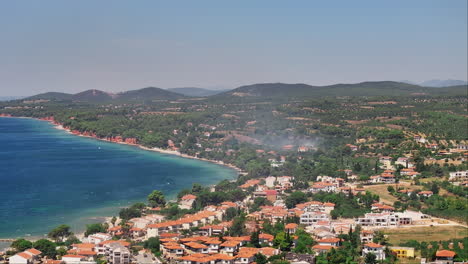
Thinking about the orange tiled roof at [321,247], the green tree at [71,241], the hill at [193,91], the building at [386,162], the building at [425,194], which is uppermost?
the hill at [193,91]

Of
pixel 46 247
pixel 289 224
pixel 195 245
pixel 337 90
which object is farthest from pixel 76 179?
pixel 337 90

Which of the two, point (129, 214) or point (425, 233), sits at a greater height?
point (129, 214)

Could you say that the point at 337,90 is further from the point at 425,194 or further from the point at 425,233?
the point at 425,233

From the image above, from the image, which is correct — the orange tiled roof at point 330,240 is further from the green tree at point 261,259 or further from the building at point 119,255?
the building at point 119,255

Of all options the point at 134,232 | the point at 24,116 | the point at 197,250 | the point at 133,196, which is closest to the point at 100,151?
the point at 133,196

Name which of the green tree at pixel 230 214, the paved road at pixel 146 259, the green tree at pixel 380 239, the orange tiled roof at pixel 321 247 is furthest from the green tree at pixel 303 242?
the paved road at pixel 146 259

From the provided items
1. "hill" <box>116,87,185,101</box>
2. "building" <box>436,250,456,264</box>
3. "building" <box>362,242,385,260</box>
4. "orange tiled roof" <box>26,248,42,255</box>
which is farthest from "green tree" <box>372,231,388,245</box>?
"hill" <box>116,87,185,101</box>
